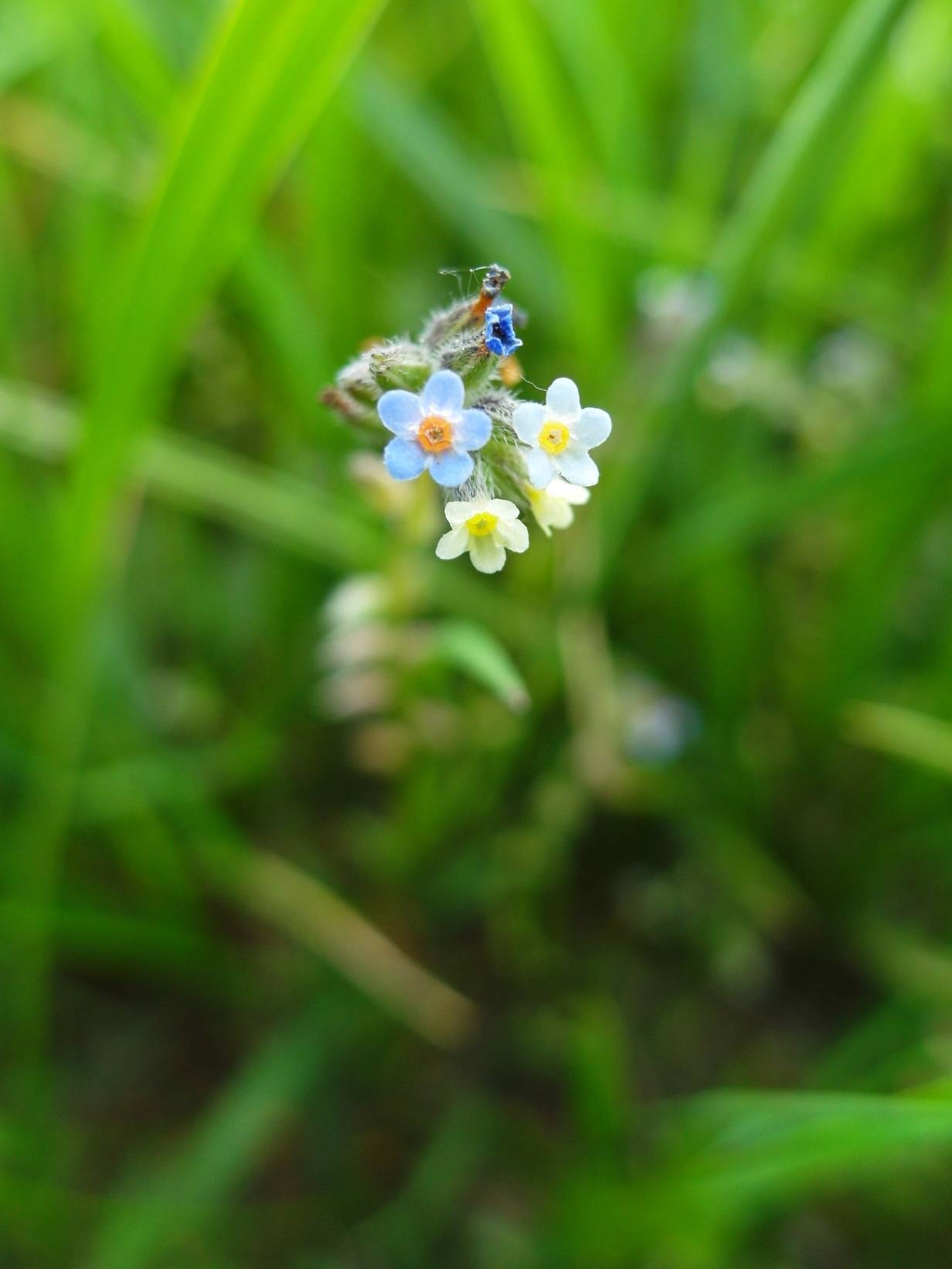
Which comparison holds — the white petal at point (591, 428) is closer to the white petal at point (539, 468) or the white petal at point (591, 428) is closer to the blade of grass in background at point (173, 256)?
the white petal at point (539, 468)

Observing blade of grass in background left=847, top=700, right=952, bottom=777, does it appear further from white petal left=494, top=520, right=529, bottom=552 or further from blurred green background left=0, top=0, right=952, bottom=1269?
white petal left=494, top=520, right=529, bottom=552

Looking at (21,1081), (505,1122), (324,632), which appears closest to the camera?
(21,1081)

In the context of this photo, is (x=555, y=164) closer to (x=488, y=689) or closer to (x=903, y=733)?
(x=488, y=689)

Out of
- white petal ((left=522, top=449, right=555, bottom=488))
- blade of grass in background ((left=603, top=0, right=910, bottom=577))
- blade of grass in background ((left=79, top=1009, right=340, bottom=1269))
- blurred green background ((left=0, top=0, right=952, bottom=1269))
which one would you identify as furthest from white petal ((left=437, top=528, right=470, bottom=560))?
blade of grass in background ((left=79, top=1009, right=340, bottom=1269))

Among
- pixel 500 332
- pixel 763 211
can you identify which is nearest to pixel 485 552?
pixel 500 332

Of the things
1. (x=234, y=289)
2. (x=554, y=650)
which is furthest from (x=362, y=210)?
(x=554, y=650)

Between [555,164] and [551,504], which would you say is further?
[555,164]

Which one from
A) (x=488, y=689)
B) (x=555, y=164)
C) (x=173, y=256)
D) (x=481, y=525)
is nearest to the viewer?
(x=481, y=525)

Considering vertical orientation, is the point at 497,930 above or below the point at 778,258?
below

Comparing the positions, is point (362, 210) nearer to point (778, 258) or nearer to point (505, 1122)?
point (778, 258)
